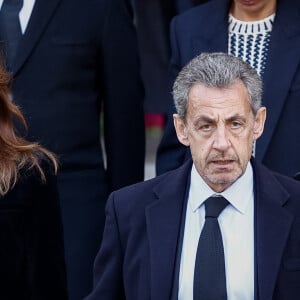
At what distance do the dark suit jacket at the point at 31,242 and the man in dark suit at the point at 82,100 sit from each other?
0.89 metres

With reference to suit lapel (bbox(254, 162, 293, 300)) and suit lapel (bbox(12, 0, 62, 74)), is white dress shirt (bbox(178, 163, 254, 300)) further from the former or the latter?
suit lapel (bbox(12, 0, 62, 74))

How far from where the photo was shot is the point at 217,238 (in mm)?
3834

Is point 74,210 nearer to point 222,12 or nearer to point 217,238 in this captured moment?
point 222,12

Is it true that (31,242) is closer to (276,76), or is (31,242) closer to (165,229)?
(165,229)

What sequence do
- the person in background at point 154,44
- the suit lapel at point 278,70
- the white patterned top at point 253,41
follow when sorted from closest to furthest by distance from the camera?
Answer: the suit lapel at point 278,70 < the white patterned top at point 253,41 < the person in background at point 154,44

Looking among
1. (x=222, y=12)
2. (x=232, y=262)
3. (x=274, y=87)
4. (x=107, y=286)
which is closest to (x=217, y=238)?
(x=232, y=262)

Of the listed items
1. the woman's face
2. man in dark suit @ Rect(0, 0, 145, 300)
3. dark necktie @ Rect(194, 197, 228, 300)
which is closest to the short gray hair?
dark necktie @ Rect(194, 197, 228, 300)

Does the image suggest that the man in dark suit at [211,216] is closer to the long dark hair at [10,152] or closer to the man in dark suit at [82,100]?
the long dark hair at [10,152]

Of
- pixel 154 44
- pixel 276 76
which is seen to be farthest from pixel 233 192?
pixel 154 44

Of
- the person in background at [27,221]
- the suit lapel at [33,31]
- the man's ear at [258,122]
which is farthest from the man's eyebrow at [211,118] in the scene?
the suit lapel at [33,31]

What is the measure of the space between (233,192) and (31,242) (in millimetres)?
648

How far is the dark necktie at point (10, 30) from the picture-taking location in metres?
4.84

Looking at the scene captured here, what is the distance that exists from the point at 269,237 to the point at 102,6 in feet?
4.99

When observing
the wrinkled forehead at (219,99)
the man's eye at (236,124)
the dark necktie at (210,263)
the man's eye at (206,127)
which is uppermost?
the wrinkled forehead at (219,99)
